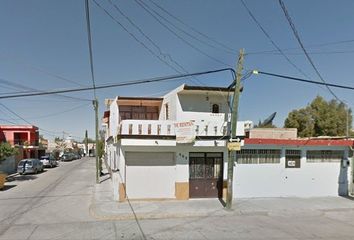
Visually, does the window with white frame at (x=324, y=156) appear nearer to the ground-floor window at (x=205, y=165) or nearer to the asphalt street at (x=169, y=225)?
the asphalt street at (x=169, y=225)

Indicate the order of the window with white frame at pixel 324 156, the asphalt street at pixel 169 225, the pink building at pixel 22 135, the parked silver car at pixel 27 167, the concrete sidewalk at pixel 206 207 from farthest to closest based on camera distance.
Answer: the pink building at pixel 22 135 → the parked silver car at pixel 27 167 → the window with white frame at pixel 324 156 → the concrete sidewalk at pixel 206 207 → the asphalt street at pixel 169 225

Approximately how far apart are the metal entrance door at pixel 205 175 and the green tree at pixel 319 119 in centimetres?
3467

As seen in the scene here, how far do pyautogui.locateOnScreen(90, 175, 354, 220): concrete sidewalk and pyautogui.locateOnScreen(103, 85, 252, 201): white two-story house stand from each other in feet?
2.41

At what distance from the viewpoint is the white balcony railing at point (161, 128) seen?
49.3ft

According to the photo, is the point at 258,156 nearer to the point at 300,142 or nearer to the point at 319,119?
the point at 300,142

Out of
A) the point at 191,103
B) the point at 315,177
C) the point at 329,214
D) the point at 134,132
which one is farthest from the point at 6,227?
the point at 315,177

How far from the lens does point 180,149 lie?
52.8ft

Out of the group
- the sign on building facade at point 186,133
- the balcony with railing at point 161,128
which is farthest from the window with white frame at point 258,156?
the sign on building facade at point 186,133

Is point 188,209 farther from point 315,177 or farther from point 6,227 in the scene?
point 315,177

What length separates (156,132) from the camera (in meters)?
15.4

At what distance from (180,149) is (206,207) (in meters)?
3.17

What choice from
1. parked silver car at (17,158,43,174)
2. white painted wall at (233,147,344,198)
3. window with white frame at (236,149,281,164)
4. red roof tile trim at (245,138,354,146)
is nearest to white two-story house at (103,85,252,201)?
Answer: red roof tile trim at (245,138,354,146)

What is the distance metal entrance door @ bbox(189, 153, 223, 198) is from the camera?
1638 centimetres

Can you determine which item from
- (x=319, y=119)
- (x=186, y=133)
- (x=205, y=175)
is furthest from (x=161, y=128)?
(x=319, y=119)
